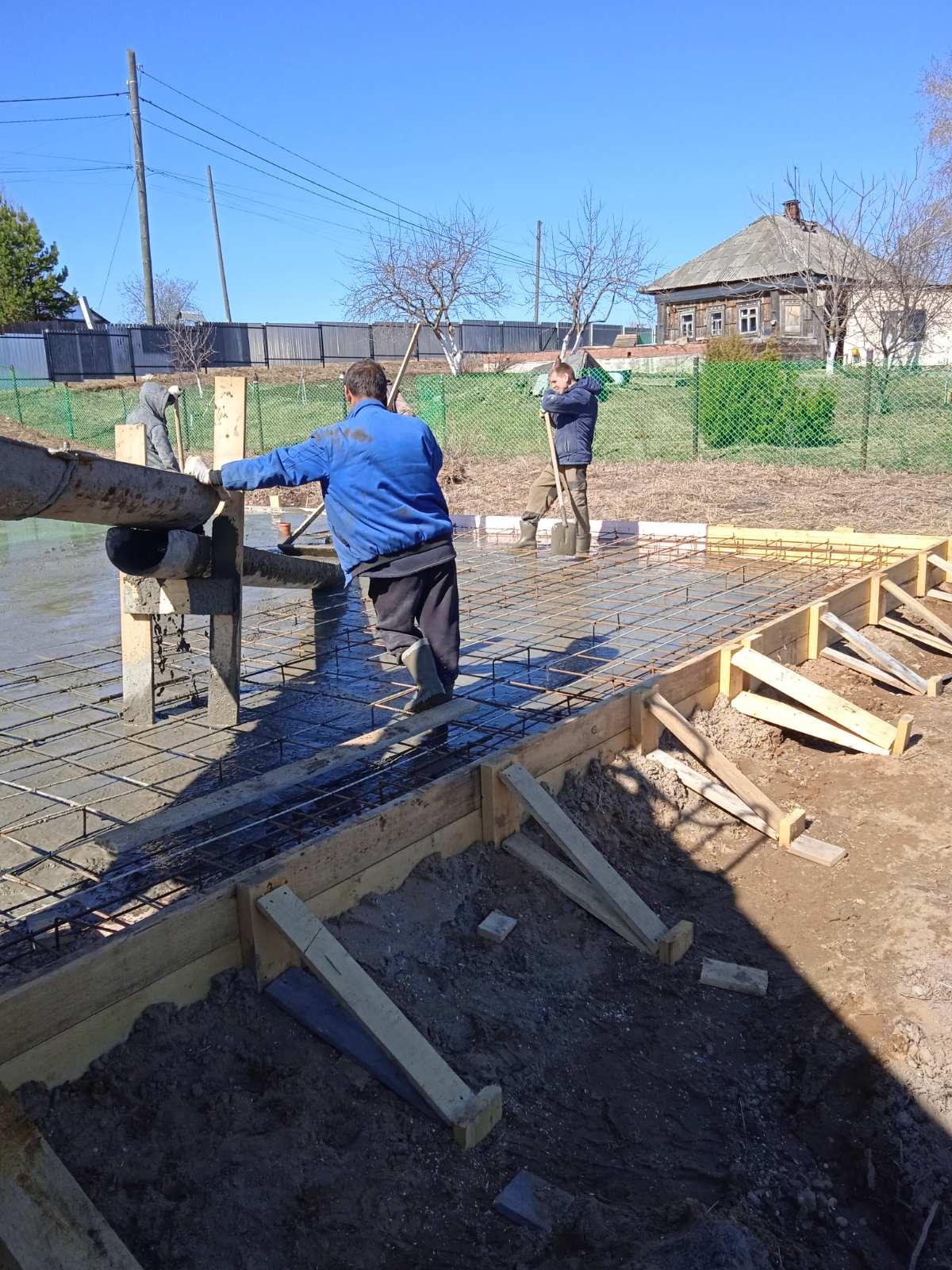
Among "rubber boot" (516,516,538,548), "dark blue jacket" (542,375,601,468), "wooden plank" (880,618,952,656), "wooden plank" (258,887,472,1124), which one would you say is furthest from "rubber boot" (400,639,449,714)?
"rubber boot" (516,516,538,548)

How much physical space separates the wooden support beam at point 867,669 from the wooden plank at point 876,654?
3 cm

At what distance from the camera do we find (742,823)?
442cm

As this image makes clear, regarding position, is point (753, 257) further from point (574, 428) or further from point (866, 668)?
point (866, 668)

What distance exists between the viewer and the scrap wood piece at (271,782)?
307cm

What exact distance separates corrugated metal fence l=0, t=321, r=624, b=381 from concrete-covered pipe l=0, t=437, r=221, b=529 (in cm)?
2624

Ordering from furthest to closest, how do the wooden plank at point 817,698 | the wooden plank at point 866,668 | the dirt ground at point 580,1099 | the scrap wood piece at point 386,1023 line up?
the wooden plank at point 866,668, the wooden plank at point 817,698, the scrap wood piece at point 386,1023, the dirt ground at point 580,1099

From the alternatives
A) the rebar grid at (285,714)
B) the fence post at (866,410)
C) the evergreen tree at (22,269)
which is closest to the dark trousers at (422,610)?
the rebar grid at (285,714)

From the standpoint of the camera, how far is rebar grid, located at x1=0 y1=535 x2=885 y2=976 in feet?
10.7

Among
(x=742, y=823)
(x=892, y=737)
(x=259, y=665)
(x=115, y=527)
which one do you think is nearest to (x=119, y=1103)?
(x=115, y=527)

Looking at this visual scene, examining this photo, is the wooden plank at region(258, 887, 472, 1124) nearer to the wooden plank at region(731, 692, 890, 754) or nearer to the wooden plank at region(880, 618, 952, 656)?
the wooden plank at region(731, 692, 890, 754)

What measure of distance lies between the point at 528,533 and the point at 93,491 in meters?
6.26

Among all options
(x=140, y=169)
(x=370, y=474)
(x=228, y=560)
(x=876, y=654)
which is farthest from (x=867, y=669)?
(x=140, y=169)

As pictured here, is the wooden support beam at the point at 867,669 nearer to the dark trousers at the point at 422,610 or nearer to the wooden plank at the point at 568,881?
the dark trousers at the point at 422,610

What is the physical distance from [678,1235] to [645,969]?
1.15 meters
